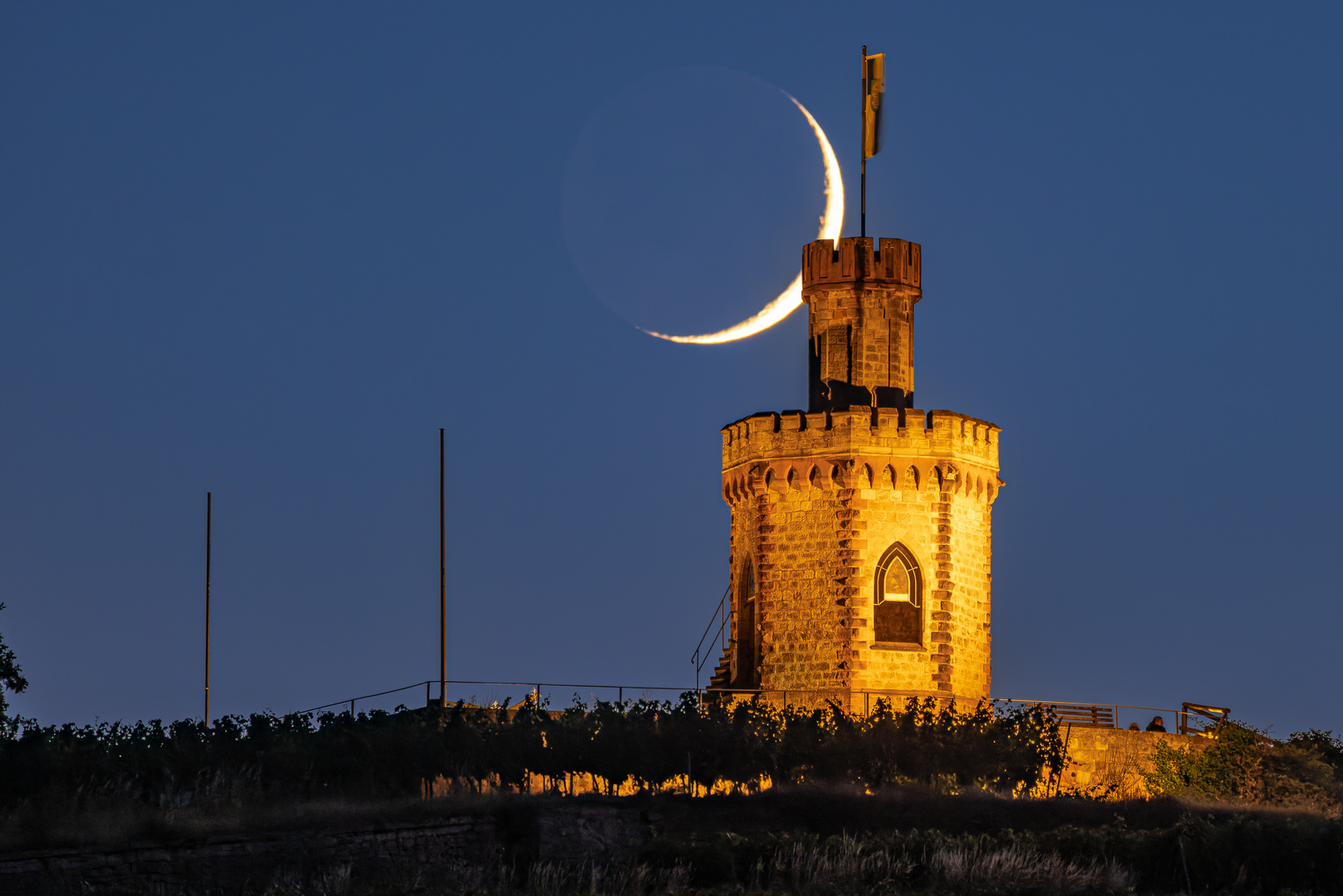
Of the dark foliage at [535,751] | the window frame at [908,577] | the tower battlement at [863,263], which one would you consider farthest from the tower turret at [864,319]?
the dark foliage at [535,751]

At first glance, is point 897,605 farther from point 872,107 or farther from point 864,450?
point 872,107

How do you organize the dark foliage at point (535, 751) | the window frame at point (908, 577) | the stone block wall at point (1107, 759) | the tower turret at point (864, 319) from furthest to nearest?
the tower turret at point (864, 319) → the window frame at point (908, 577) → the stone block wall at point (1107, 759) → the dark foliage at point (535, 751)

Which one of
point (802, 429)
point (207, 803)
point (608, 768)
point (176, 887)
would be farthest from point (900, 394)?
point (176, 887)

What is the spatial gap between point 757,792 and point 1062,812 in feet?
21.6

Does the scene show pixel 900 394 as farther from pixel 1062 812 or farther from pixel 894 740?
pixel 1062 812

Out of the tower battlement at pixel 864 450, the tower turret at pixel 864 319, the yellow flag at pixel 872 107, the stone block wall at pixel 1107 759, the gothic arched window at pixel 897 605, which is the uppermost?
the yellow flag at pixel 872 107

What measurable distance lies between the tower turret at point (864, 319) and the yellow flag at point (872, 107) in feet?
12.4

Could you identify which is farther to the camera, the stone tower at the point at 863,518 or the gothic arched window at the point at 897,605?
the gothic arched window at the point at 897,605

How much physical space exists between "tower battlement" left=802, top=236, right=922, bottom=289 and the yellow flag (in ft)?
11.8

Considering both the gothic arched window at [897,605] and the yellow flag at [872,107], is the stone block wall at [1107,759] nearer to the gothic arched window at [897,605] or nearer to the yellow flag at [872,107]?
the gothic arched window at [897,605]

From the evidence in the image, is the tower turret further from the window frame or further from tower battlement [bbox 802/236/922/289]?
the window frame

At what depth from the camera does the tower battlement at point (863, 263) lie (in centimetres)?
5972

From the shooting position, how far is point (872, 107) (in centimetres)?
6259

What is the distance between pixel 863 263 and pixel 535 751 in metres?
16.1
